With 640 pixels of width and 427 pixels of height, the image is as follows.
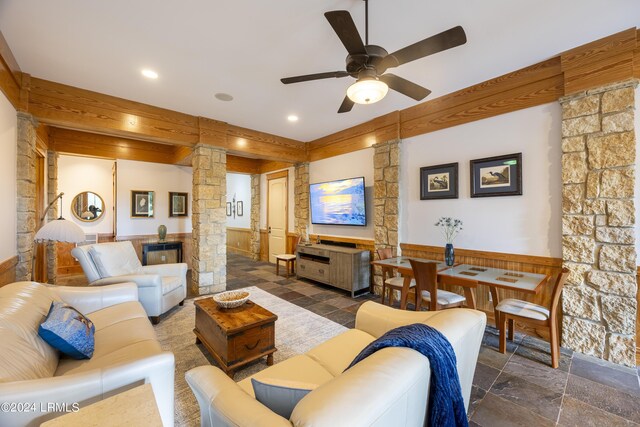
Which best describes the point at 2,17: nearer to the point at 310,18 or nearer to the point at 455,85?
the point at 310,18

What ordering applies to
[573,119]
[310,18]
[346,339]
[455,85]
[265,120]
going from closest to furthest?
[346,339] → [310,18] → [573,119] → [455,85] → [265,120]

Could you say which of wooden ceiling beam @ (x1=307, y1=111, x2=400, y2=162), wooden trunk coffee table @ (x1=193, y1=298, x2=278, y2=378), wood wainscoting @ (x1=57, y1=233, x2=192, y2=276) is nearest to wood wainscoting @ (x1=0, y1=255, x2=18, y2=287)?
wooden trunk coffee table @ (x1=193, y1=298, x2=278, y2=378)

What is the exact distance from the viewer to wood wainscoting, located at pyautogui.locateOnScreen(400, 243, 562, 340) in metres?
2.78

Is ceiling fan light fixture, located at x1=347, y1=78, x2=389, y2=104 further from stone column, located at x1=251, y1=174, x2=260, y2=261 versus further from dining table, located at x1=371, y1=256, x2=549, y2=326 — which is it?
stone column, located at x1=251, y1=174, x2=260, y2=261

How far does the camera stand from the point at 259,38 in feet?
7.63

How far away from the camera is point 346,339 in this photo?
6.08 ft

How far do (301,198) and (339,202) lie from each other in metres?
1.25

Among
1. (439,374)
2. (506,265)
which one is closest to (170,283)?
(439,374)

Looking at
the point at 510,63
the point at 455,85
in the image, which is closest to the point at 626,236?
the point at 510,63

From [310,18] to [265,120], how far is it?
241 cm

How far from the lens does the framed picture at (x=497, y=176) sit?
9.67ft

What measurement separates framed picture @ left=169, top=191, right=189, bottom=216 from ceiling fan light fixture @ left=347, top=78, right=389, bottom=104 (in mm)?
5321

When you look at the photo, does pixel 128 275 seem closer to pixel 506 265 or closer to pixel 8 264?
pixel 8 264

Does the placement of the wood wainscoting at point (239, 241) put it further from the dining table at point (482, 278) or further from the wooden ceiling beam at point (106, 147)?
the dining table at point (482, 278)
